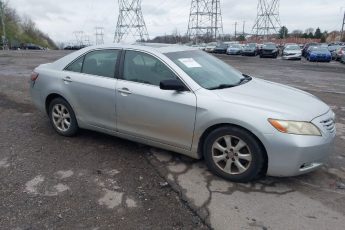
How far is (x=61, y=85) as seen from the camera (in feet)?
17.3

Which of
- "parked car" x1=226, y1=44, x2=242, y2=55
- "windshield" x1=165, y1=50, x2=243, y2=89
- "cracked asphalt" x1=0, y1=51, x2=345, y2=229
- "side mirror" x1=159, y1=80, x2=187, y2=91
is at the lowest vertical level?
"cracked asphalt" x1=0, y1=51, x2=345, y2=229

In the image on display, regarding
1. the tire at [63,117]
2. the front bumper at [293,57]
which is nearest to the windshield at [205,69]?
the tire at [63,117]

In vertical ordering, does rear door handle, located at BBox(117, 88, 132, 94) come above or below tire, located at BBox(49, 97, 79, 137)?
above

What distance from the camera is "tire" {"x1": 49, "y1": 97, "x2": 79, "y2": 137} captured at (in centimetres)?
532

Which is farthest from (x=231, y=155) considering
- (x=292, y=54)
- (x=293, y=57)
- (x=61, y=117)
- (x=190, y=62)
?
(x=292, y=54)

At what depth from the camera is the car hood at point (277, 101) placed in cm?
373

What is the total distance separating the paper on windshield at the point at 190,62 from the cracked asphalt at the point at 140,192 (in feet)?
4.00

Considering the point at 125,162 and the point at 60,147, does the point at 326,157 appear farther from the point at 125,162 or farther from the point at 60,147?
the point at 60,147

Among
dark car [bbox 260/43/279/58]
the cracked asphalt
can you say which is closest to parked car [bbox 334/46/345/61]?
dark car [bbox 260/43/279/58]

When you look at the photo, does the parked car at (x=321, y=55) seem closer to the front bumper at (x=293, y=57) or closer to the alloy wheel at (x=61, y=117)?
the front bumper at (x=293, y=57)

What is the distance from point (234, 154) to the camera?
391 centimetres

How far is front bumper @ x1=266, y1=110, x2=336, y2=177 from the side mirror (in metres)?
1.14

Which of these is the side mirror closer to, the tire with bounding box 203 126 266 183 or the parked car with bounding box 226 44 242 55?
the tire with bounding box 203 126 266 183

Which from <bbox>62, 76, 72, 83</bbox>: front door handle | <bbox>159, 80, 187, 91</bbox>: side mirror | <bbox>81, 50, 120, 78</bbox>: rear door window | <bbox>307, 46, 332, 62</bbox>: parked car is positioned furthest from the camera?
<bbox>307, 46, 332, 62</bbox>: parked car
